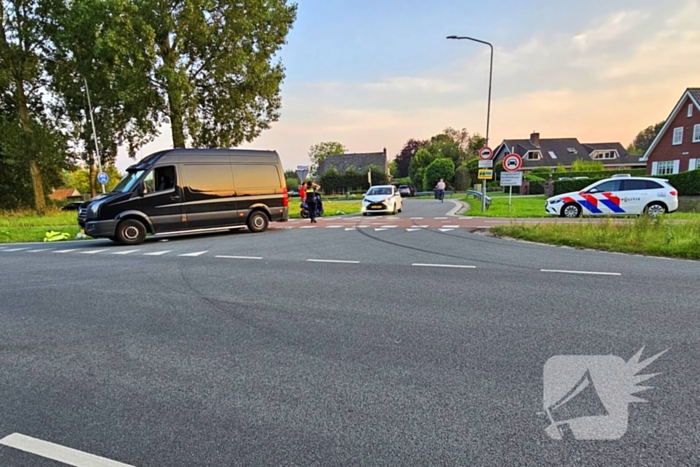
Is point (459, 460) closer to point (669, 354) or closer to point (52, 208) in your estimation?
point (669, 354)

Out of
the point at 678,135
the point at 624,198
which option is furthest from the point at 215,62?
the point at 678,135

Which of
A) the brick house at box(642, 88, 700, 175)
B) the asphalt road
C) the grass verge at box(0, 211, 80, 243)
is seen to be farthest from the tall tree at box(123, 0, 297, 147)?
A: the brick house at box(642, 88, 700, 175)

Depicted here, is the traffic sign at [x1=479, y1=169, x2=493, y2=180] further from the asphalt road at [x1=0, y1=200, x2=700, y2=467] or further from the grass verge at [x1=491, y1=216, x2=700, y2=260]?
the asphalt road at [x1=0, y1=200, x2=700, y2=467]

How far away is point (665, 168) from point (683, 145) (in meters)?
2.74

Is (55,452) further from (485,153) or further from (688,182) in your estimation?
(688,182)

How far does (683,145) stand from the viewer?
37969 millimetres

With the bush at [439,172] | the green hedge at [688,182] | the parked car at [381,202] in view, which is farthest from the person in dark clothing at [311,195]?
the bush at [439,172]

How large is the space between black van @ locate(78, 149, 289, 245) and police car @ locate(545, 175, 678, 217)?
→ 1218 cm

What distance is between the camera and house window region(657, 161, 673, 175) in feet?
130

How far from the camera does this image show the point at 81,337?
4.44 meters

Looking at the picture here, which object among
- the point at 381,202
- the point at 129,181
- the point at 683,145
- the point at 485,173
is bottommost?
the point at 381,202

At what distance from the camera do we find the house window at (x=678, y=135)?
125 ft

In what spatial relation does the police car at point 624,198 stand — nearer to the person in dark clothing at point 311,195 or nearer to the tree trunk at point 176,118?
the person in dark clothing at point 311,195

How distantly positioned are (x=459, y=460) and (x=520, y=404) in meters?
0.81
